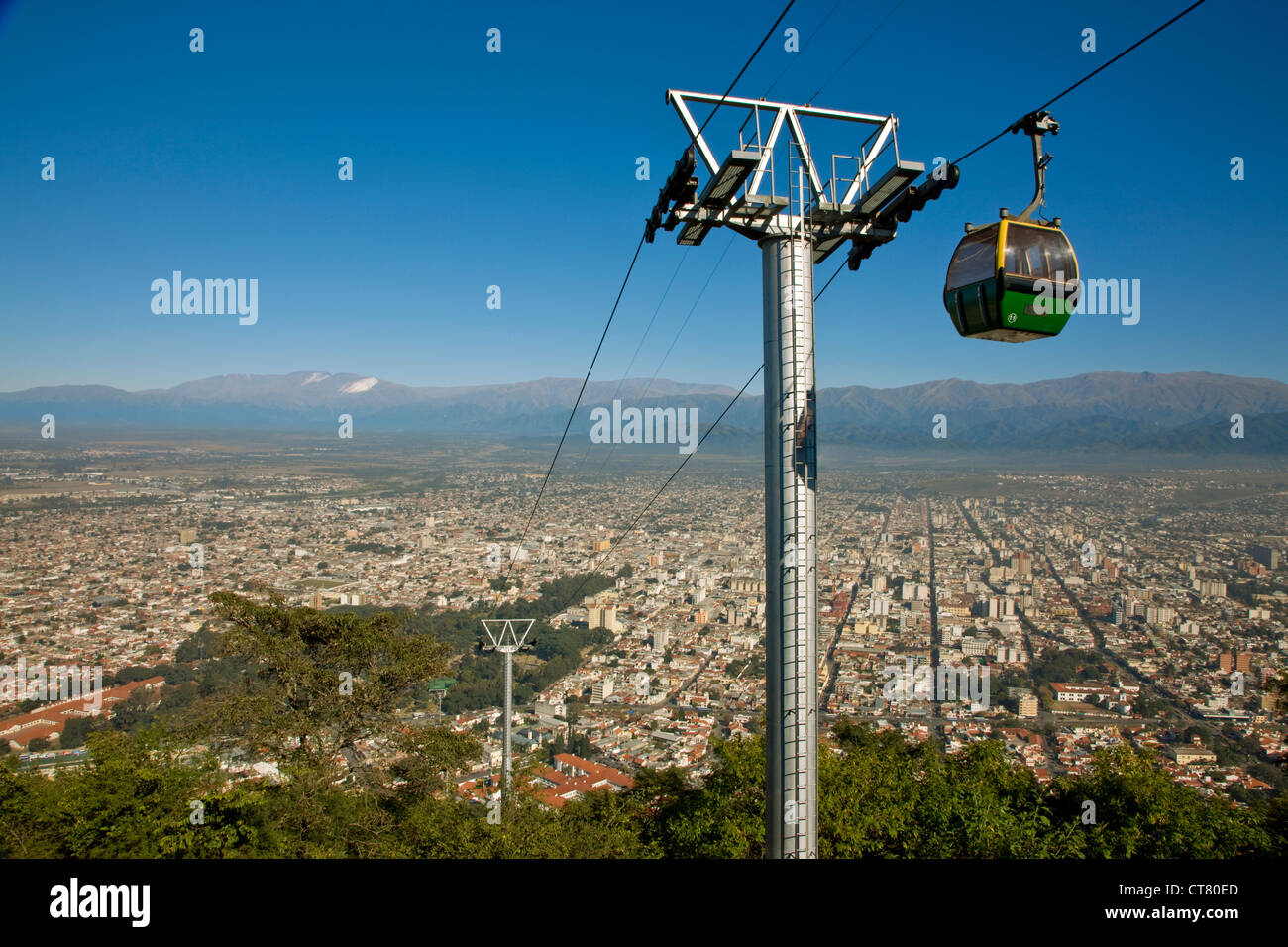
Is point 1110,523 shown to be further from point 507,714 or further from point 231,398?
point 231,398

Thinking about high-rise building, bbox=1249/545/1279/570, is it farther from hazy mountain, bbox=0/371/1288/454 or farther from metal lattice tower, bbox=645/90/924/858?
hazy mountain, bbox=0/371/1288/454

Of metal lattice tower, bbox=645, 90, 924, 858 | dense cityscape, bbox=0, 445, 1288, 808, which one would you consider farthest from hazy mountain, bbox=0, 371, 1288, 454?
metal lattice tower, bbox=645, 90, 924, 858

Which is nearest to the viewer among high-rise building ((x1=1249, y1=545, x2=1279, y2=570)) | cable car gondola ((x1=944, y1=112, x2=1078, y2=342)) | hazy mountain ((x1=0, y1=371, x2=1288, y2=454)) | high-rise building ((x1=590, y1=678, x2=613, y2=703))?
cable car gondola ((x1=944, y1=112, x2=1078, y2=342))

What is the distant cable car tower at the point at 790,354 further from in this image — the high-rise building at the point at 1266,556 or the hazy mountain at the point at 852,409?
the hazy mountain at the point at 852,409

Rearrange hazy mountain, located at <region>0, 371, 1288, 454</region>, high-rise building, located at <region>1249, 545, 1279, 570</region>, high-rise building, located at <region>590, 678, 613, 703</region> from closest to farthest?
high-rise building, located at <region>590, 678, 613, 703</region> < high-rise building, located at <region>1249, 545, 1279, 570</region> < hazy mountain, located at <region>0, 371, 1288, 454</region>

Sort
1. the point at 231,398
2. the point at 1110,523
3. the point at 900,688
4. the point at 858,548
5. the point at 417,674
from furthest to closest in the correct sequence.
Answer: the point at 231,398
the point at 1110,523
the point at 858,548
the point at 900,688
the point at 417,674
